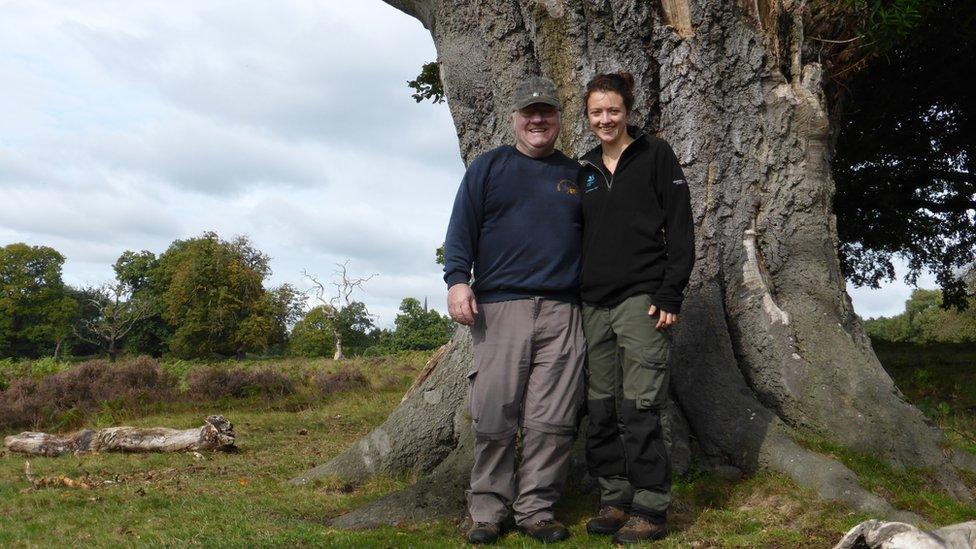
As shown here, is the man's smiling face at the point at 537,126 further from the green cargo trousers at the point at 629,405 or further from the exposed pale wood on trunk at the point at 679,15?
the exposed pale wood on trunk at the point at 679,15

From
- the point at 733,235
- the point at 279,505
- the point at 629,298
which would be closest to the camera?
the point at 629,298

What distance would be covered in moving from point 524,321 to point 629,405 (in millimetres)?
772

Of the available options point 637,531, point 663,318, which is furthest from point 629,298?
point 637,531

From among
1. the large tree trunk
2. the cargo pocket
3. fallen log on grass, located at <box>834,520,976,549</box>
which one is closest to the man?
the cargo pocket

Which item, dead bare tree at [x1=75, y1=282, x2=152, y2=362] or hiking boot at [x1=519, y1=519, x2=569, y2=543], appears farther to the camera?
dead bare tree at [x1=75, y1=282, x2=152, y2=362]

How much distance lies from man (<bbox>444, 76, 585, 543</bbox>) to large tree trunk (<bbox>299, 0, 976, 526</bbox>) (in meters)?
1.00

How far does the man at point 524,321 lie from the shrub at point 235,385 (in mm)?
10719

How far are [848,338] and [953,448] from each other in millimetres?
1091

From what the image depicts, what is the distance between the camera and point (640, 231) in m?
4.55

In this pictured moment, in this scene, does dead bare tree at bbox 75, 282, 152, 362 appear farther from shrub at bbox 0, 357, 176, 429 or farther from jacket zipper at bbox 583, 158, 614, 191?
jacket zipper at bbox 583, 158, 614, 191

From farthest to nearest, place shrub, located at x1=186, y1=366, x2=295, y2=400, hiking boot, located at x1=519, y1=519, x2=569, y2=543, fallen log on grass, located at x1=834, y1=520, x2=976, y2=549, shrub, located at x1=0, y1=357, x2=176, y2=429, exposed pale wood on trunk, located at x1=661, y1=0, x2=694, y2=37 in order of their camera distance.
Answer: shrub, located at x1=186, y1=366, x2=295, y2=400
shrub, located at x1=0, y1=357, x2=176, y2=429
exposed pale wood on trunk, located at x1=661, y1=0, x2=694, y2=37
hiking boot, located at x1=519, y1=519, x2=569, y2=543
fallen log on grass, located at x1=834, y1=520, x2=976, y2=549

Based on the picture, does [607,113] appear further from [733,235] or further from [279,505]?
[279,505]

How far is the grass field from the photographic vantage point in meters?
4.67

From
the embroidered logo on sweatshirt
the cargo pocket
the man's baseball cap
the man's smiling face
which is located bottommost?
the cargo pocket
